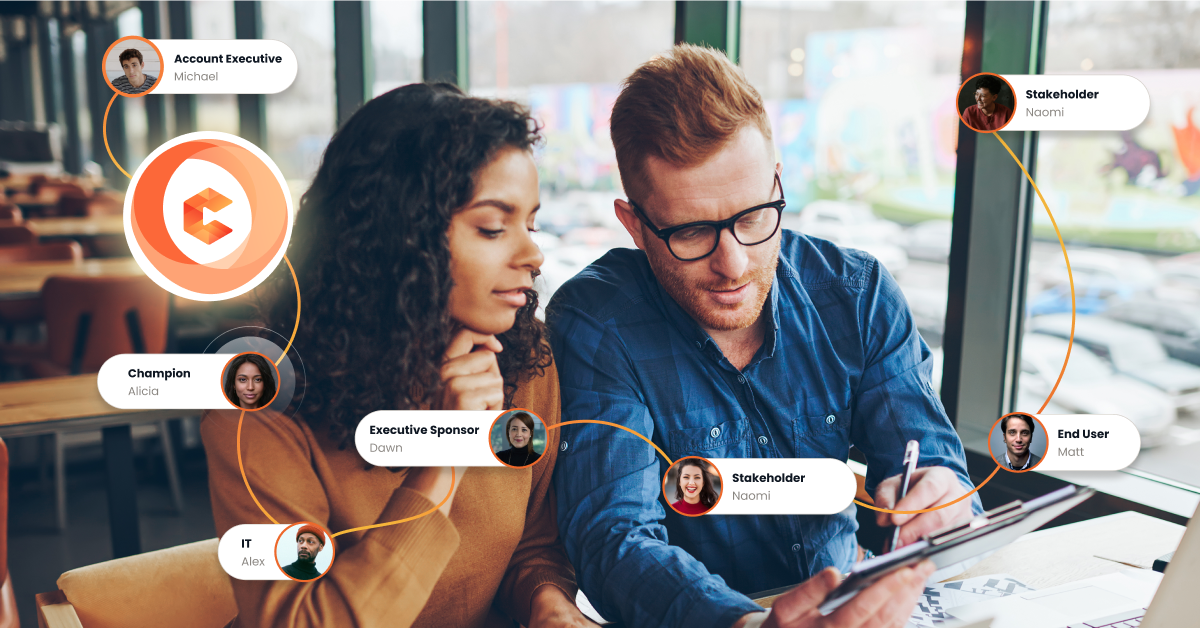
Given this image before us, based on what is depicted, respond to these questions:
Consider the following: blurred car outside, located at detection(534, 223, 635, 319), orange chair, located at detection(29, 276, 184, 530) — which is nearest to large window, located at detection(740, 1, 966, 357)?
blurred car outside, located at detection(534, 223, 635, 319)

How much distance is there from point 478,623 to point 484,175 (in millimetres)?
673

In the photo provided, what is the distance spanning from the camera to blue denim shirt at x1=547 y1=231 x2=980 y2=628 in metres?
1.18

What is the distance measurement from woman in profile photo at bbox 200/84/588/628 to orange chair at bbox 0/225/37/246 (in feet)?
14.2

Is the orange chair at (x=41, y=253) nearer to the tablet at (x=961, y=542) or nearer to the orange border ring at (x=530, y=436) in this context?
the orange border ring at (x=530, y=436)

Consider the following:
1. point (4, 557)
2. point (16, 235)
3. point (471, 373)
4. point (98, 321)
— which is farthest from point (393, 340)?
point (16, 235)

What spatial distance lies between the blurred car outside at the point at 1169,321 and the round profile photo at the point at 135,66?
1.58 meters

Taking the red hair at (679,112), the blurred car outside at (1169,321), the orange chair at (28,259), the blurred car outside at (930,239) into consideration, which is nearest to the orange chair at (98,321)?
the orange chair at (28,259)

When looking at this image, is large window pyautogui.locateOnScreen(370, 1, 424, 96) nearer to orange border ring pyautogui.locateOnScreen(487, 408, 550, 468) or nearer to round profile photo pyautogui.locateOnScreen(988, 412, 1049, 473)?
orange border ring pyautogui.locateOnScreen(487, 408, 550, 468)

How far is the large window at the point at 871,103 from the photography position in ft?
4.29

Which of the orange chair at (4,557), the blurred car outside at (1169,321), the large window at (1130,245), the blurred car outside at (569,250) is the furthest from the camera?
the orange chair at (4,557)

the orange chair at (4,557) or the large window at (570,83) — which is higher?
the large window at (570,83)

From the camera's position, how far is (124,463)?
2.01 m

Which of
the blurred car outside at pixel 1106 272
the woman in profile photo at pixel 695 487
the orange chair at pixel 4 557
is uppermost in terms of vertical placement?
the blurred car outside at pixel 1106 272

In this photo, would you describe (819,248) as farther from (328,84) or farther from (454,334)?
(328,84)
